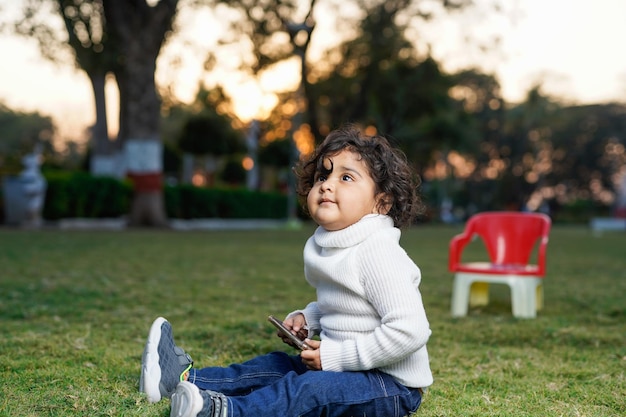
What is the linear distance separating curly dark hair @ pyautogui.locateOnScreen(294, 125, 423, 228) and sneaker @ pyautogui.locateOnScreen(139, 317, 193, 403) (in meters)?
0.71

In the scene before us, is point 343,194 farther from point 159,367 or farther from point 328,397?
point 159,367

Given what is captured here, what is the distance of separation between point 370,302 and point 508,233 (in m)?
3.15

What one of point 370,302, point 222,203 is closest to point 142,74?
point 222,203

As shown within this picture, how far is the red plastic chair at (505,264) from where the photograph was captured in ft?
14.6

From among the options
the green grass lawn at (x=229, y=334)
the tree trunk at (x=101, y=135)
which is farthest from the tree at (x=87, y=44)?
the green grass lawn at (x=229, y=334)

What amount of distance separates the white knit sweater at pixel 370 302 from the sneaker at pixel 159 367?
0.48m

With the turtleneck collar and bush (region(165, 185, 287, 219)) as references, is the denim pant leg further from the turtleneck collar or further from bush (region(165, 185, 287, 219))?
bush (region(165, 185, 287, 219))

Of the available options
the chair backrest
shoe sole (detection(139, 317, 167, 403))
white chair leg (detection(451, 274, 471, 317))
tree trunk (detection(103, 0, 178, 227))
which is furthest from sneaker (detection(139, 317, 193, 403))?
tree trunk (detection(103, 0, 178, 227))

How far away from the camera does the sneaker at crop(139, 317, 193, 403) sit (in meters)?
2.19

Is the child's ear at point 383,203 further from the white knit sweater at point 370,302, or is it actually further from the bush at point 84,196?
the bush at point 84,196

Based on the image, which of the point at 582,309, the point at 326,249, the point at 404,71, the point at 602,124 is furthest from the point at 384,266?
the point at 602,124

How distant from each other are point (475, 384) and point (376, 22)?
19.8m

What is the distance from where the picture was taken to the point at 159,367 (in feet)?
7.24

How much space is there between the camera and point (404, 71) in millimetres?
25141
